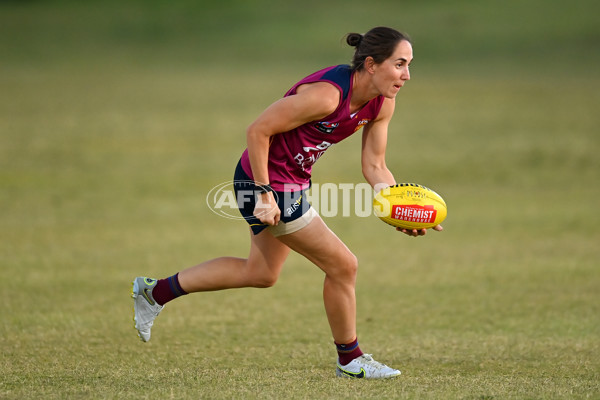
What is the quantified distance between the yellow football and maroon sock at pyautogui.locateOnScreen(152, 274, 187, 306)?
56.5 inches

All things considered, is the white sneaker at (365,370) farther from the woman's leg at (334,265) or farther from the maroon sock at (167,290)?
the maroon sock at (167,290)

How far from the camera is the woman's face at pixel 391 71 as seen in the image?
532 cm

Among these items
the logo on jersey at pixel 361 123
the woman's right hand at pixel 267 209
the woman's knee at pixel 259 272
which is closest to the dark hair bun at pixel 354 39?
the logo on jersey at pixel 361 123

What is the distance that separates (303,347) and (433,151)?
13.0 metres

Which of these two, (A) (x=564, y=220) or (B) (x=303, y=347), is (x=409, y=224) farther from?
(A) (x=564, y=220)

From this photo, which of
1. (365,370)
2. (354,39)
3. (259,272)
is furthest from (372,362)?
(354,39)

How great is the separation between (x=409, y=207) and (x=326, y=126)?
30.7 inches

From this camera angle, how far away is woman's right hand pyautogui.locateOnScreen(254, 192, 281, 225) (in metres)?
5.26

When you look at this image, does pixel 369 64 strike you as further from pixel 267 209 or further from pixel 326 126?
pixel 267 209

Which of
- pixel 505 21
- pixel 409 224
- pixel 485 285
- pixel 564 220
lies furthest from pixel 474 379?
pixel 505 21

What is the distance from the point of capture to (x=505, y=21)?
143ft

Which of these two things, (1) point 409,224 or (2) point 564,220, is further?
(2) point 564,220

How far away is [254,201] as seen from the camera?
5496 millimetres

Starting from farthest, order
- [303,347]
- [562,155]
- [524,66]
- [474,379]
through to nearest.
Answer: [524,66] < [562,155] < [303,347] < [474,379]
